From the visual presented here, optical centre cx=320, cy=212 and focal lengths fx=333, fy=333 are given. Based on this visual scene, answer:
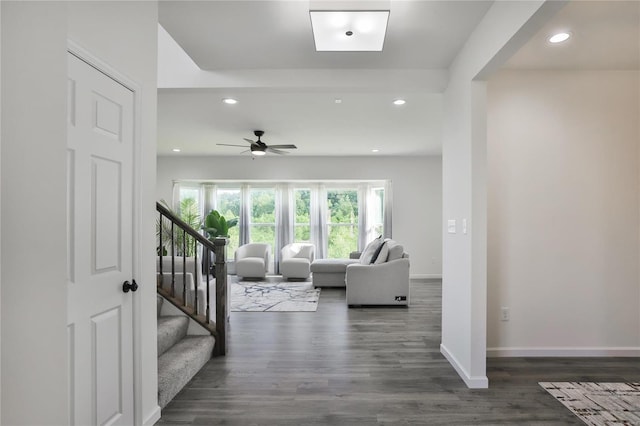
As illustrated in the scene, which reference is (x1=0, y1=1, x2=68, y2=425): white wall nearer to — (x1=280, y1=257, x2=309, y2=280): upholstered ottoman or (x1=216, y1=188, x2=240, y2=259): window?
(x1=280, y1=257, x2=309, y2=280): upholstered ottoman

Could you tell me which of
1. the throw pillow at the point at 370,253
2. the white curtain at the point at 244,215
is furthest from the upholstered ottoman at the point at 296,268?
the throw pillow at the point at 370,253

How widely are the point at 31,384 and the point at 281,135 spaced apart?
16.8 ft

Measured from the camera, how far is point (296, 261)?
696 cm

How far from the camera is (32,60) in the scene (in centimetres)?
74

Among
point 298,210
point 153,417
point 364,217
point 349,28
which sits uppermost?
point 349,28

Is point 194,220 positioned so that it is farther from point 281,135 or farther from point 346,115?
point 346,115

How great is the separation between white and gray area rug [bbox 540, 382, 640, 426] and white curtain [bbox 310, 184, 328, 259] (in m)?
5.64

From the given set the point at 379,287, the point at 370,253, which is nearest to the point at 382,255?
the point at 370,253

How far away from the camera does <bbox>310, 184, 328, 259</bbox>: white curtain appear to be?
788 centimetres

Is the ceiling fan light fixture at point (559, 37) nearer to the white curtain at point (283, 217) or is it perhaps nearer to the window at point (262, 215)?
the white curtain at point (283, 217)

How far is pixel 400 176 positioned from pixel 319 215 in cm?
207

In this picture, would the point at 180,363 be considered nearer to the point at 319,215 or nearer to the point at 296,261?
the point at 296,261

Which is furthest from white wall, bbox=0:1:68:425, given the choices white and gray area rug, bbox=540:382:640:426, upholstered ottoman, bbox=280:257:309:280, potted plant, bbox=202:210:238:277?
potted plant, bbox=202:210:238:277

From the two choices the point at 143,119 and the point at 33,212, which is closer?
the point at 33,212
